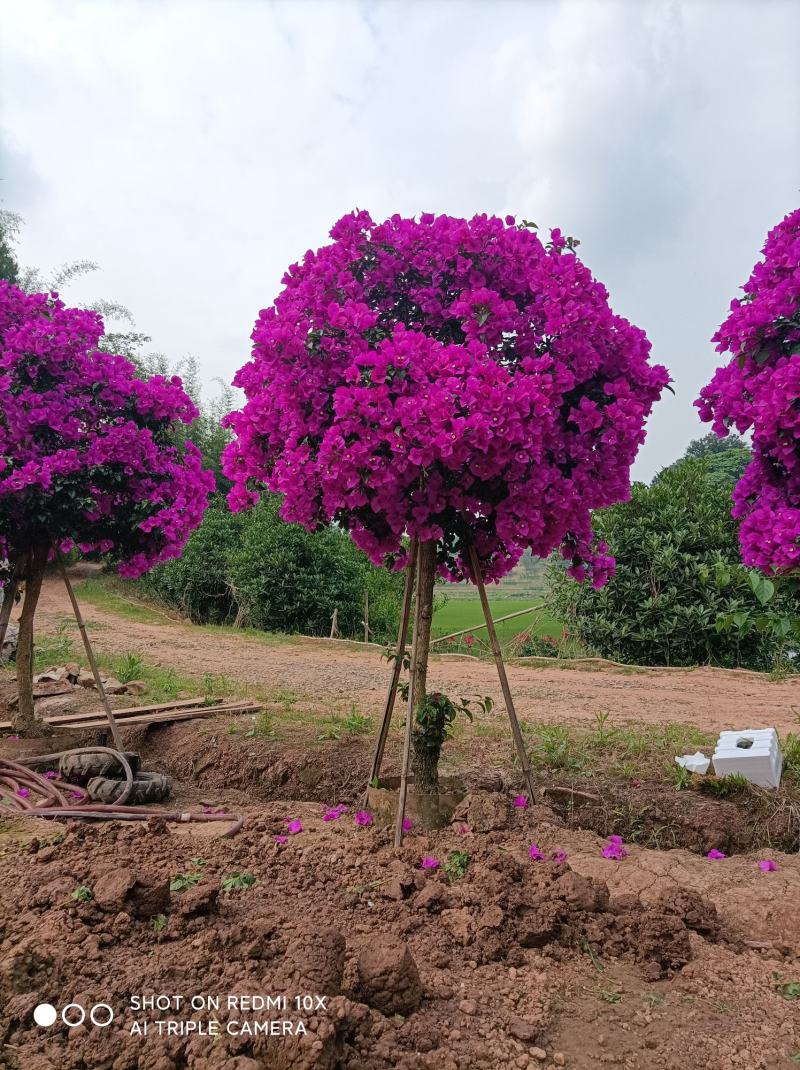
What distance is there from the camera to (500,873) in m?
2.93

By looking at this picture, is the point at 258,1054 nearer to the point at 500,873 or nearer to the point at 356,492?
the point at 500,873

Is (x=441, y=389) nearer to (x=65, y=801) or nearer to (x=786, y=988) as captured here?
(x=786, y=988)

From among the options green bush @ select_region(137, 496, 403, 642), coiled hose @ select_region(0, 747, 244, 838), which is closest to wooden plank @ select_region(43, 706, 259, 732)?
coiled hose @ select_region(0, 747, 244, 838)

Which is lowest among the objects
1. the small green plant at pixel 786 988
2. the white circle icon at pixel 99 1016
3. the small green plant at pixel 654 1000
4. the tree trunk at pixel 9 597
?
the small green plant at pixel 654 1000

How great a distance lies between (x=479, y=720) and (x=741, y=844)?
9.74ft

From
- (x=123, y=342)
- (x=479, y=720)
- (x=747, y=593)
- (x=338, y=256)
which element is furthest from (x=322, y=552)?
(x=123, y=342)

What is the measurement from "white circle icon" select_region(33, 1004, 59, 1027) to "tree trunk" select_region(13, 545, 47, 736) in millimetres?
4233

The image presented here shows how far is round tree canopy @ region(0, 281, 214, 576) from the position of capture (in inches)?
199

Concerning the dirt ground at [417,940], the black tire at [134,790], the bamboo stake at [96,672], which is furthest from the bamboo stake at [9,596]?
the dirt ground at [417,940]

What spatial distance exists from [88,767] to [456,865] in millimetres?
2801

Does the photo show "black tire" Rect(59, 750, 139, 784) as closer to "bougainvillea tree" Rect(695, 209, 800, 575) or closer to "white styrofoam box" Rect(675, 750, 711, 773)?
"white styrofoam box" Rect(675, 750, 711, 773)

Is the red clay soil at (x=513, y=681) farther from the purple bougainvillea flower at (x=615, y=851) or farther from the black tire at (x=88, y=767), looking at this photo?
the purple bougainvillea flower at (x=615, y=851)

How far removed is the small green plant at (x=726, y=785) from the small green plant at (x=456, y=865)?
6.24 ft

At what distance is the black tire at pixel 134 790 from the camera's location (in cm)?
458
